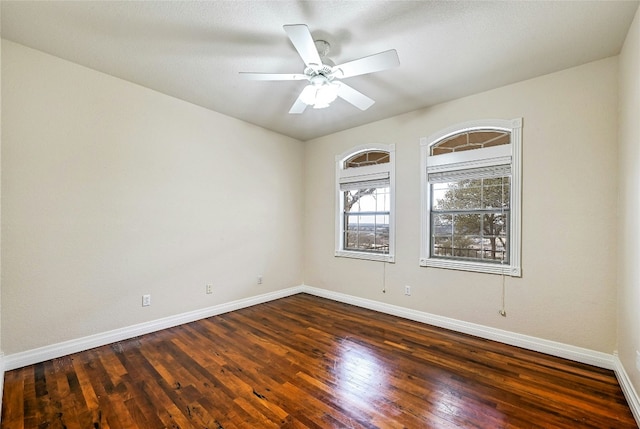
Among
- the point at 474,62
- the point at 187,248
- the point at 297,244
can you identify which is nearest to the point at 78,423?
the point at 187,248

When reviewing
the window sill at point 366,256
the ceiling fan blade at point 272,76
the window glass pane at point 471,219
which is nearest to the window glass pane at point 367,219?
the window sill at point 366,256

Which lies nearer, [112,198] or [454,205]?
[112,198]

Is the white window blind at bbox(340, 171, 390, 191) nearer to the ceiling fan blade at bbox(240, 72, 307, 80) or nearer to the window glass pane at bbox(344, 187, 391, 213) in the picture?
the window glass pane at bbox(344, 187, 391, 213)

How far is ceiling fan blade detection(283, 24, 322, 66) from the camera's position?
1.77 m

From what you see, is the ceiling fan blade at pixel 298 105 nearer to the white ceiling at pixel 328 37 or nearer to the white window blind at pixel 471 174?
the white ceiling at pixel 328 37

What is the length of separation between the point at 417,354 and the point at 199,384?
6.43 feet

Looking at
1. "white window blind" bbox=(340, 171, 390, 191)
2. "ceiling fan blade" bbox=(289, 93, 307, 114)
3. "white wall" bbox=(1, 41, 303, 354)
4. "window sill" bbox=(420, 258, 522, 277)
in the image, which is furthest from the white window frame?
"white wall" bbox=(1, 41, 303, 354)

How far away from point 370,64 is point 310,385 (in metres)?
2.49

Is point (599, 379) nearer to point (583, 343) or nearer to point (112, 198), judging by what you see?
point (583, 343)

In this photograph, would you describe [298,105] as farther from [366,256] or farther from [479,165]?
[366,256]

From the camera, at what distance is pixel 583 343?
2654 mm

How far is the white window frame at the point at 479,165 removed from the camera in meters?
3.00

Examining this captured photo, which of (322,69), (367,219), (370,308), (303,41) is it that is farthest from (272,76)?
(370,308)

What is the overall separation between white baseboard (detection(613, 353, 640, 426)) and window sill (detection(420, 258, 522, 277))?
95 cm
